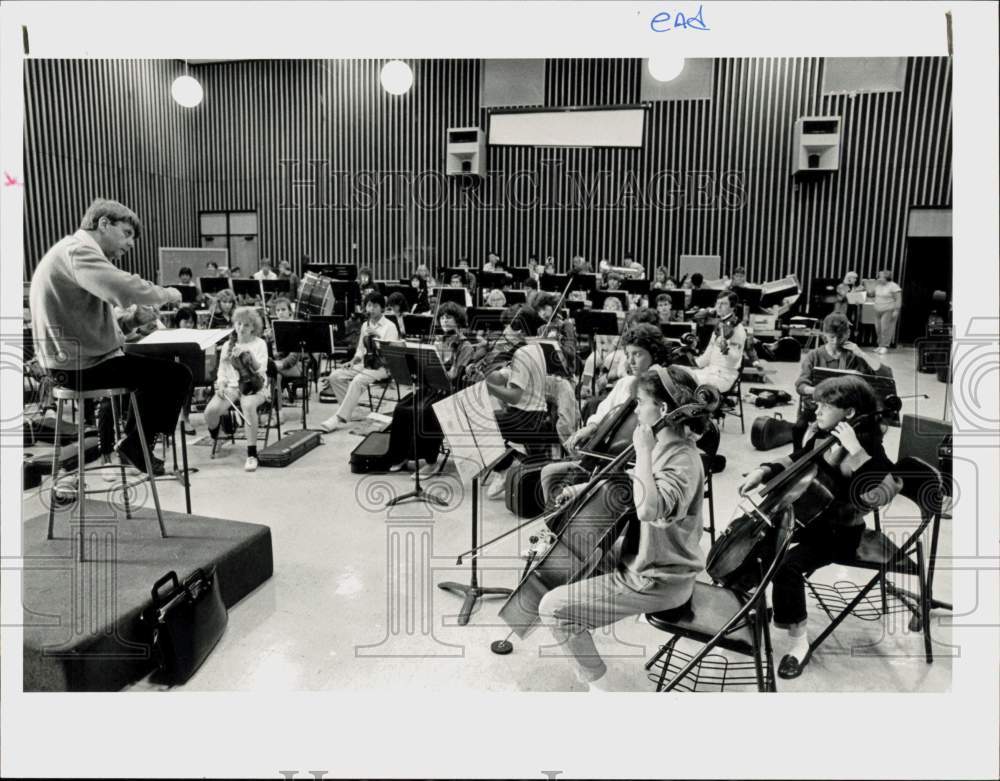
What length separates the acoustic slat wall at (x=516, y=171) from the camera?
1119 centimetres

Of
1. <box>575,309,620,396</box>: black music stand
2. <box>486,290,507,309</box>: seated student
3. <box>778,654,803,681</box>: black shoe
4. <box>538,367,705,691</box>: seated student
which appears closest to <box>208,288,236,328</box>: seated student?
<box>486,290,507,309</box>: seated student

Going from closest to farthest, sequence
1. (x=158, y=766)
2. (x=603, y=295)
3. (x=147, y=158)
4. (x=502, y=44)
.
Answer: (x=158, y=766) → (x=502, y=44) → (x=603, y=295) → (x=147, y=158)

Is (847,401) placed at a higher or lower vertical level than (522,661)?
higher

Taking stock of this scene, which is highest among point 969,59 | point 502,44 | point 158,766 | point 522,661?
point 502,44

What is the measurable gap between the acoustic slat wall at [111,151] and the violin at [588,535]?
7.33 m

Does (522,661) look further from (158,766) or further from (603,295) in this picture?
(603,295)

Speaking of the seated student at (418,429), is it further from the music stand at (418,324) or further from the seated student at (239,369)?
the music stand at (418,324)

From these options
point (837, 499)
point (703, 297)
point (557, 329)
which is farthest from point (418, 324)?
point (837, 499)

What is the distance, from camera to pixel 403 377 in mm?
4738

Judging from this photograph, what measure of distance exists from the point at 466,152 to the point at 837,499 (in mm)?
10453

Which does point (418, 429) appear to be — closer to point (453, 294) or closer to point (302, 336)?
point (302, 336)

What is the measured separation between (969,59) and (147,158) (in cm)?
1238

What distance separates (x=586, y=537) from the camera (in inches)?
106

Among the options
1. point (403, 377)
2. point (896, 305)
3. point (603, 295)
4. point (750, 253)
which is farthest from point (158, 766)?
point (750, 253)
